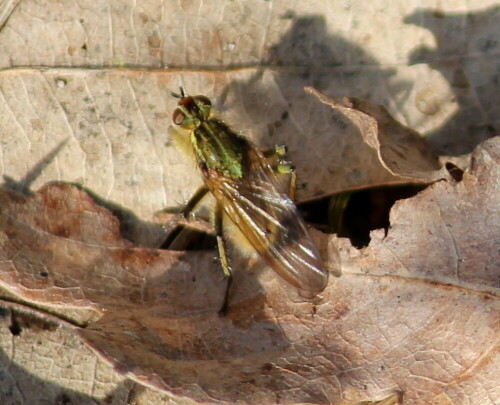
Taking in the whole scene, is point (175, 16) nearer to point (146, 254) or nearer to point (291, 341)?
point (146, 254)

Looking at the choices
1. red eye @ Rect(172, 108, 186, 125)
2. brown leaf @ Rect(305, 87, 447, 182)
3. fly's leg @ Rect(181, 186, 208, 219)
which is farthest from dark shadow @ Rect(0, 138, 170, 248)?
brown leaf @ Rect(305, 87, 447, 182)

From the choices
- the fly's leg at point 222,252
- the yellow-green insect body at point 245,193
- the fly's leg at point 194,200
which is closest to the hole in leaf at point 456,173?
the yellow-green insect body at point 245,193

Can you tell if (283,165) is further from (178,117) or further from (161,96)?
(161,96)

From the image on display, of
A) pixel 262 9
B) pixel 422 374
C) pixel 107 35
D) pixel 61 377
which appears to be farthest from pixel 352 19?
pixel 61 377

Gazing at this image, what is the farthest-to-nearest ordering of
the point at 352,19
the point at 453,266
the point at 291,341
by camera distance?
the point at 352,19
the point at 291,341
the point at 453,266

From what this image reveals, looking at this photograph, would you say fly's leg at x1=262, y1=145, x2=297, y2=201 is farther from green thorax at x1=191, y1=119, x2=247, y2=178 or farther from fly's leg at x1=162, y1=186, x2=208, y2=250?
fly's leg at x1=162, y1=186, x2=208, y2=250

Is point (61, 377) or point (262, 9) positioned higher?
point (262, 9)

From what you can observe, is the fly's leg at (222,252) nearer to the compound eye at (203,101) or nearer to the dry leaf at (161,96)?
the dry leaf at (161,96)
